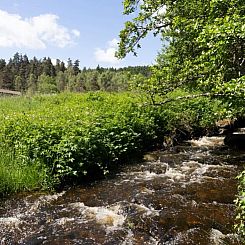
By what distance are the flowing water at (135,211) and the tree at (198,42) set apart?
241 centimetres

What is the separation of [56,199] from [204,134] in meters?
9.15

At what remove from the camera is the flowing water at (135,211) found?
5.54m

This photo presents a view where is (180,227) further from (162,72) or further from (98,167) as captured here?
(162,72)

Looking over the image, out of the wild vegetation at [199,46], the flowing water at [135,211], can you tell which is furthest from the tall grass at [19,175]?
the wild vegetation at [199,46]

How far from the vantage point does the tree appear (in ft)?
20.5

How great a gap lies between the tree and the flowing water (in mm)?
2408

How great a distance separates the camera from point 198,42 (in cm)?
915

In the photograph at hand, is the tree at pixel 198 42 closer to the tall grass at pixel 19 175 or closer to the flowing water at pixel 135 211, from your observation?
the flowing water at pixel 135 211

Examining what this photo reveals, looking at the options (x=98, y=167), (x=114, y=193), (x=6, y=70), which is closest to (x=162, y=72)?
(x=98, y=167)

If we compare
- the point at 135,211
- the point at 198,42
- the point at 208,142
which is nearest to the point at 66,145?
the point at 135,211

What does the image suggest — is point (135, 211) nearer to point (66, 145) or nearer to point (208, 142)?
point (66, 145)

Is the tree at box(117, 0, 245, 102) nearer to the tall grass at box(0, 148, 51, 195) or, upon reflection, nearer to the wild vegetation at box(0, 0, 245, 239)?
the wild vegetation at box(0, 0, 245, 239)

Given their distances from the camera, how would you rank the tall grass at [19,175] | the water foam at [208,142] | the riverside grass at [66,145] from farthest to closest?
1. the water foam at [208,142]
2. the riverside grass at [66,145]
3. the tall grass at [19,175]

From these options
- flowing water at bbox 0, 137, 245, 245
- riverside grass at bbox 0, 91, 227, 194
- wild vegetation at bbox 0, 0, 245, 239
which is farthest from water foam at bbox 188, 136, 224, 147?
flowing water at bbox 0, 137, 245, 245
